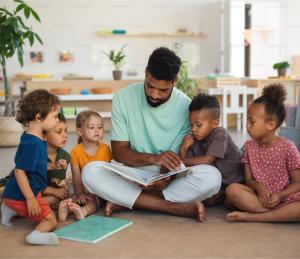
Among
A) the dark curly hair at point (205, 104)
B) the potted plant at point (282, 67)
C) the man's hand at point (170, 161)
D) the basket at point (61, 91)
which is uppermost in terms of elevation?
the potted plant at point (282, 67)

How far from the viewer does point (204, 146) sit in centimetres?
249

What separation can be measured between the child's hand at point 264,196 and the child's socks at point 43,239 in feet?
3.13

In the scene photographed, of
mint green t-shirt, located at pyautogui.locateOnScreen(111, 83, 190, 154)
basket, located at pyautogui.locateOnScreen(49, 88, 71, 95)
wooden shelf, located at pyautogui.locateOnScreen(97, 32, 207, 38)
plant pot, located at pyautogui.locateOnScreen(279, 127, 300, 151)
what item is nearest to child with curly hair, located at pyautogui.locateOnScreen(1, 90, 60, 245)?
mint green t-shirt, located at pyautogui.locateOnScreen(111, 83, 190, 154)

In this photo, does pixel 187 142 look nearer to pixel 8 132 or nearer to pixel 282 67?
pixel 8 132

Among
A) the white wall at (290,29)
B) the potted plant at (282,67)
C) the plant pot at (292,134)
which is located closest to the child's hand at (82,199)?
the plant pot at (292,134)

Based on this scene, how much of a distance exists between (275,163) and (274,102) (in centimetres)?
30

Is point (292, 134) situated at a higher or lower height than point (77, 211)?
higher

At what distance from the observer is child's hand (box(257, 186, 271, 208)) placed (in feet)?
7.23

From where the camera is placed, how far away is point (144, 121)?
247 cm

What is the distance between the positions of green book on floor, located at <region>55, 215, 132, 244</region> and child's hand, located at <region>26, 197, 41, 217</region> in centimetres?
13

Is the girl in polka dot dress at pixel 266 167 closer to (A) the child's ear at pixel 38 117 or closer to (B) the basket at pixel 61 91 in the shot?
(A) the child's ear at pixel 38 117

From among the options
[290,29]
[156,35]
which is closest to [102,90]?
[156,35]

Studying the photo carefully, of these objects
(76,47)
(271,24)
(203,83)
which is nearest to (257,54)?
(271,24)

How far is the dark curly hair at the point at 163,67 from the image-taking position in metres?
2.23
